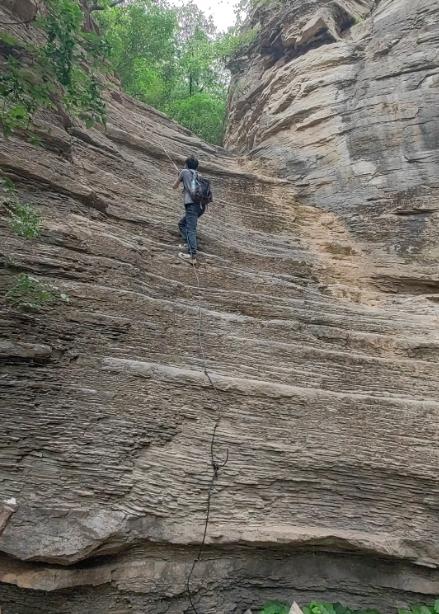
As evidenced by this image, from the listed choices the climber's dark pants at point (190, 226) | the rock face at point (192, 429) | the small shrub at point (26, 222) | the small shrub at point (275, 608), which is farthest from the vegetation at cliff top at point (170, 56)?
the small shrub at point (275, 608)

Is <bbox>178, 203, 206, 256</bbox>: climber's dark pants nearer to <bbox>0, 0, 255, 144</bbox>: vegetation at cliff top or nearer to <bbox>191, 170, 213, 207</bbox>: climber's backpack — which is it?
<bbox>191, 170, 213, 207</bbox>: climber's backpack

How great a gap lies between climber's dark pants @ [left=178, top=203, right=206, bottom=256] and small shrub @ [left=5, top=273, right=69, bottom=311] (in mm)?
3343

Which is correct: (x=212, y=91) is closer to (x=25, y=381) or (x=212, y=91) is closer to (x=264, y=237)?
(x=264, y=237)

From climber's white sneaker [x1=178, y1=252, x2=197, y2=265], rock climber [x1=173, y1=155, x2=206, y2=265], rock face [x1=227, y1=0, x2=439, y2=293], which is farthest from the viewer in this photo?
rock face [x1=227, y1=0, x2=439, y2=293]

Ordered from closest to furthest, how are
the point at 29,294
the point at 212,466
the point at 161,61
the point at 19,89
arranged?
the point at 19,89, the point at 212,466, the point at 29,294, the point at 161,61

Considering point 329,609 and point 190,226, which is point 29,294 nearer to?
point 190,226

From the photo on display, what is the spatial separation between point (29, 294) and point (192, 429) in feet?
7.94

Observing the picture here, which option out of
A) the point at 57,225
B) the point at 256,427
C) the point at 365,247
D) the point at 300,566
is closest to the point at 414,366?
the point at 256,427

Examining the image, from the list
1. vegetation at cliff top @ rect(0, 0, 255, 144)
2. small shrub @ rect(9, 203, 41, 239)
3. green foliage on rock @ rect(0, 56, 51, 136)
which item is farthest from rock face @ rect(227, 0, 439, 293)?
green foliage on rock @ rect(0, 56, 51, 136)

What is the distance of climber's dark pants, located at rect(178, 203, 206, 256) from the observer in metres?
9.01

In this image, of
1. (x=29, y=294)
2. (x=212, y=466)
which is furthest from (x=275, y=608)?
(x=29, y=294)

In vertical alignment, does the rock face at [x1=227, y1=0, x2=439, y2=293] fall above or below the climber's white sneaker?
above

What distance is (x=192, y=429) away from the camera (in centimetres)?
553

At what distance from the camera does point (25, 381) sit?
520cm
